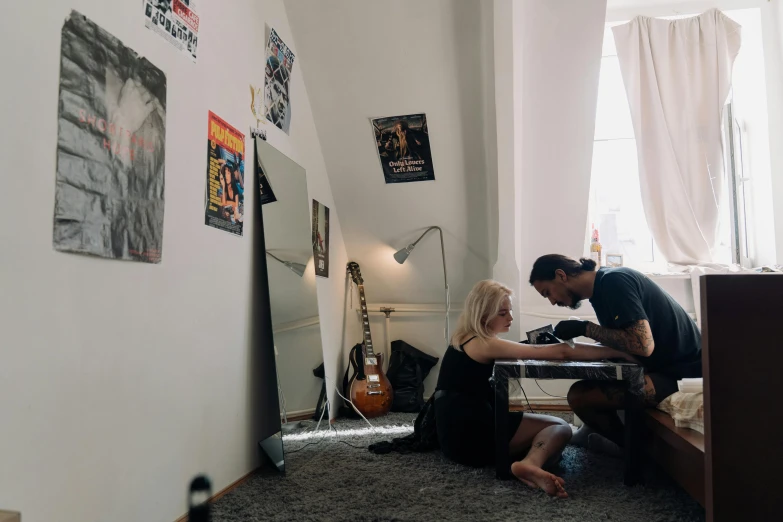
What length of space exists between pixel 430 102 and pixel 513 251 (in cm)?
106

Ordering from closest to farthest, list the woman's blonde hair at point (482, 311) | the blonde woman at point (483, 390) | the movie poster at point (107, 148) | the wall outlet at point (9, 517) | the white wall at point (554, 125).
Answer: the wall outlet at point (9, 517), the movie poster at point (107, 148), the blonde woman at point (483, 390), the woman's blonde hair at point (482, 311), the white wall at point (554, 125)

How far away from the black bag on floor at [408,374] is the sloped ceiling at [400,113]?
392mm

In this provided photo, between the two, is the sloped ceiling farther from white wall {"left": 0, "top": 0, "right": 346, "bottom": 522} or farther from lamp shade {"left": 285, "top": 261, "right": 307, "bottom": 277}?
lamp shade {"left": 285, "top": 261, "right": 307, "bottom": 277}

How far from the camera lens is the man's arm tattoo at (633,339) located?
93.4 inches

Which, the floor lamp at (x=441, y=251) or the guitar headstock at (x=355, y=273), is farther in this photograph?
the guitar headstock at (x=355, y=273)

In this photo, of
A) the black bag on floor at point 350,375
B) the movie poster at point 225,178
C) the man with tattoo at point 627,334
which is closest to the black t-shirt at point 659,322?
the man with tattoo at point 627,334

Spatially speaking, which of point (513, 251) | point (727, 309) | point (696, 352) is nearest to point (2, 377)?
point (727, 309)

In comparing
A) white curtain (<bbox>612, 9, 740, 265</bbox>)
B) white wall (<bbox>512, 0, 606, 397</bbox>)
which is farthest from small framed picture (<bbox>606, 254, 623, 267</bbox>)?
white wall (<bbox>512, 0, 606, 397</bbox>)

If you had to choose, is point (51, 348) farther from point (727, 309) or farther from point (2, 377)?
point (727, 309)

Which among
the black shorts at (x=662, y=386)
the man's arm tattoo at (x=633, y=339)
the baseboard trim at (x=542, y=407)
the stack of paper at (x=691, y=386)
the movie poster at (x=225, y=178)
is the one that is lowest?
the baseboard trim at (x=542, y=407)

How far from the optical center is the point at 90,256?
5.17 ft

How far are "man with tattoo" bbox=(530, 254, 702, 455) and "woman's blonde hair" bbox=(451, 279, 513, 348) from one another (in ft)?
1.04

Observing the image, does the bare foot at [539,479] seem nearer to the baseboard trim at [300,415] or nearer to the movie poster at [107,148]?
the baseboard trim at [300,415]

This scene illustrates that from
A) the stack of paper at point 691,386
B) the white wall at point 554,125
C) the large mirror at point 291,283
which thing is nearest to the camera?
the stack of paper at point 691,386
